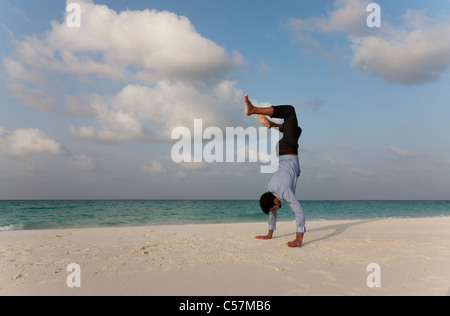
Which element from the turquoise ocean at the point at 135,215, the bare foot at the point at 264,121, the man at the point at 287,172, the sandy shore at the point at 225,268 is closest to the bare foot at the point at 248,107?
the man at the point at 287,172

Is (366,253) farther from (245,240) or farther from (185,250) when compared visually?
(185,250)

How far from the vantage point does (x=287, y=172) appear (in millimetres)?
5359

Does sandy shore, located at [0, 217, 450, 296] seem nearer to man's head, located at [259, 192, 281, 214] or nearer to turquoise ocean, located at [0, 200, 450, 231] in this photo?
man's head, located at [259, 192, 281, 214]

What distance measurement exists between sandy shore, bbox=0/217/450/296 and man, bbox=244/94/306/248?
0.67 metres

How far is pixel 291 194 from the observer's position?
522 centimetres

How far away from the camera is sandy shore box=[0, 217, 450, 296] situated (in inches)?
117

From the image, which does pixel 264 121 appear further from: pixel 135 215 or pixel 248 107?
pixel 135 215

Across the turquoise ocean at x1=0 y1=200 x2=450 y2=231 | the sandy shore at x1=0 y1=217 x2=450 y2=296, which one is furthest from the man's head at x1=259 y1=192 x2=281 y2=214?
the turquoise ocean at x1=0 y1=200 x2=450 y2=231

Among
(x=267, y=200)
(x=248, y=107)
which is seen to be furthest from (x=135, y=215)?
(x=248, y=107)

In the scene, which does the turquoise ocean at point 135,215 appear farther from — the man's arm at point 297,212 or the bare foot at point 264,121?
the bare foot at point 264,121

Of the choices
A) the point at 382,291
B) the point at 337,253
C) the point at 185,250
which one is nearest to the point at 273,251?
the point at 337,253

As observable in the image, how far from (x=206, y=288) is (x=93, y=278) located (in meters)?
1.42

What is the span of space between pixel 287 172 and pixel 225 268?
92.8 inches
